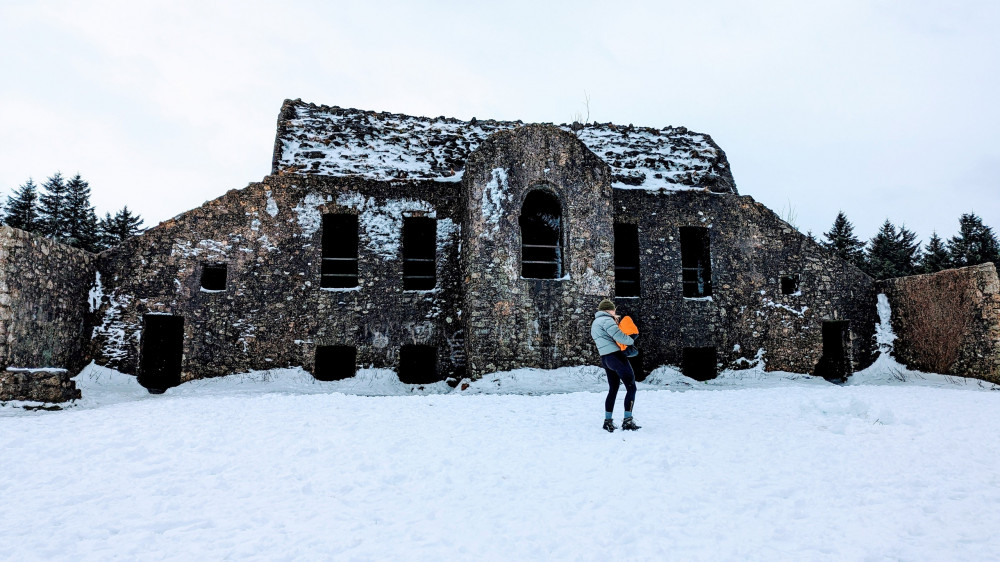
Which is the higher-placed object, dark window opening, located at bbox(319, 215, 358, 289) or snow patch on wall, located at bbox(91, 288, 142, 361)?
dark window opening, located at bbox(319, 215, 358, 289)

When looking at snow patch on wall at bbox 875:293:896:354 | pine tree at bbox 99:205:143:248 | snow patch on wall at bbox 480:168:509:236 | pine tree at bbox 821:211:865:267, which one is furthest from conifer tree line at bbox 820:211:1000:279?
pine tree at bbox 99:205:143:248

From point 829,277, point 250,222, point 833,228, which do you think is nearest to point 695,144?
point 829,277

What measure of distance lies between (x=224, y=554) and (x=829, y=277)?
15.2 m

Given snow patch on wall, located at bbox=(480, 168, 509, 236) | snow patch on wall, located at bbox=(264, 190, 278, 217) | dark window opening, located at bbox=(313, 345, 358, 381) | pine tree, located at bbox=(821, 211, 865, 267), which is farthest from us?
pine tree, located at bbox=(821, 211, 865, 267)

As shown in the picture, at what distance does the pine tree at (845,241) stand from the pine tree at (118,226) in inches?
1516

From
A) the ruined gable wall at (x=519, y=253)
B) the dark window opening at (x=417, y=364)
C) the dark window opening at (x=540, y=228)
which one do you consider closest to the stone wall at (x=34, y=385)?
the dark window opening at (x=417, y=364)

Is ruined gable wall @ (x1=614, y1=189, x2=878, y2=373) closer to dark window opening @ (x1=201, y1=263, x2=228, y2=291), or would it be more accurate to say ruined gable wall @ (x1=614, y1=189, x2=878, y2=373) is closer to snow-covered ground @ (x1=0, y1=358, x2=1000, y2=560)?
snow-covered ground @ (x1=0, y1=358, x2=1000, y2=560)

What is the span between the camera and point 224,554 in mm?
3643

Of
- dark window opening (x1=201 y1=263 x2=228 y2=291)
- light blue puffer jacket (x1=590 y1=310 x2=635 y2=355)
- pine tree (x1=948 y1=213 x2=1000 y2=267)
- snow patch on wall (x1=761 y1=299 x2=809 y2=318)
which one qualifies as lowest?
light blue puffer jacket (x1=590 y1=310 x2=635 y2=355)

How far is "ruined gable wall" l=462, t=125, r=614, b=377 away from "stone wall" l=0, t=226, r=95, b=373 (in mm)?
7777

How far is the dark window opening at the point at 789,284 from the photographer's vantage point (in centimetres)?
1438

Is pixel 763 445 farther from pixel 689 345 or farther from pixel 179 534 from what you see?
pixel 689 345

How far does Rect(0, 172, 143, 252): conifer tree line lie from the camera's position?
27703 mm

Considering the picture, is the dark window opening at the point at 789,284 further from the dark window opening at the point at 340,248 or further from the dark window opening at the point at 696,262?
the dark window opening at the point at 340,248
